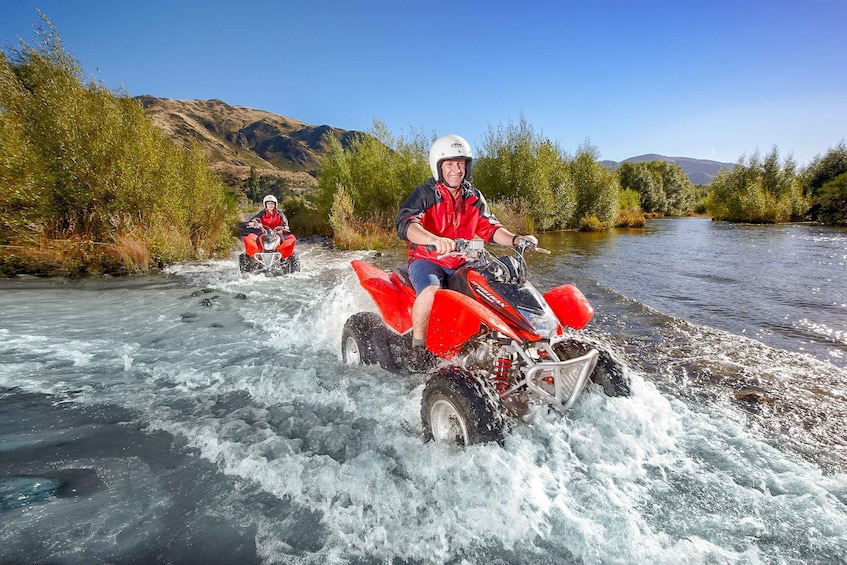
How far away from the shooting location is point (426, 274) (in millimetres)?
3623

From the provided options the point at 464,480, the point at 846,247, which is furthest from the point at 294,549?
the point at 846,247

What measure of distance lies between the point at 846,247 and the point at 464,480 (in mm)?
19748

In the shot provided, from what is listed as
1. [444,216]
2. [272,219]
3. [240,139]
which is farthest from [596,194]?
[240,139]

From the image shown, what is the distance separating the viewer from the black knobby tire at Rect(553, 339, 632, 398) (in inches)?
121

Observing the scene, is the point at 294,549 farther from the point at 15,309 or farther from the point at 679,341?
the point at 15,309

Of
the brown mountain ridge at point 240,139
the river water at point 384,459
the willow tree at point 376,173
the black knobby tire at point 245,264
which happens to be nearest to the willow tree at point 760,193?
the willow tree at point 376,173

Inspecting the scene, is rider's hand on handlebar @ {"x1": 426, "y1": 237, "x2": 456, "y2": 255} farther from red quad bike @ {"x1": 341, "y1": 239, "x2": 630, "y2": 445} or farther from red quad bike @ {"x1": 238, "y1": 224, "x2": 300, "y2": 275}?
red quad bike @ {"x1": 238, "y1": 224, "x2": 300, "y2": 275}

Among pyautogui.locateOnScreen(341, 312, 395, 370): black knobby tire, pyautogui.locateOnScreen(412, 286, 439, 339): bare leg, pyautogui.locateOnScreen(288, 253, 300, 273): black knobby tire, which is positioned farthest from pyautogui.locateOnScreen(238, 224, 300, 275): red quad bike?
pyautogui.locateOnScreen(412, 286, 439, 339): bare leg

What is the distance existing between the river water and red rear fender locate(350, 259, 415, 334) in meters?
0.65

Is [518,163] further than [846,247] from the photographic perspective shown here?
Yes

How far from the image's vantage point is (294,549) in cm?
204

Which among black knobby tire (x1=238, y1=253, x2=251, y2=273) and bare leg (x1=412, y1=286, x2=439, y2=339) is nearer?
bare leg (x1=412, y1=286, x2=439, y2=339)

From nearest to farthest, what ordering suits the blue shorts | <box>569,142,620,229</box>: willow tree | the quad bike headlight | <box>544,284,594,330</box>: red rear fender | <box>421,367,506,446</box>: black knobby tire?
<box>421,367,506,446</box>: black knobby tire, the quad bike headlight, <box>544,284,594,330</box>: red rear fender, the blue shorts, <box>569,142,620,229</box>: willow tree

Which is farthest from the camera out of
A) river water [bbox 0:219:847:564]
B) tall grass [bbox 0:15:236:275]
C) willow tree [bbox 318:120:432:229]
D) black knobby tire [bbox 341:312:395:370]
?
willow tree [bbox 318:120:432:229]
